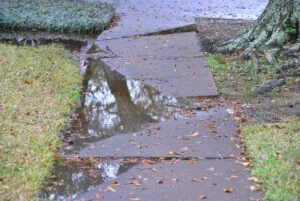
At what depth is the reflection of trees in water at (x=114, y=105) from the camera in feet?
22.3

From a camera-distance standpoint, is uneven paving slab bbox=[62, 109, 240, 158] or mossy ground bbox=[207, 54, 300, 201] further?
uneven paving slab bbox=[62, 109, 240, 158]

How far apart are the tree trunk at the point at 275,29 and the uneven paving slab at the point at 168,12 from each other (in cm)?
306

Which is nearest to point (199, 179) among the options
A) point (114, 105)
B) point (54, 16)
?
point (114, 105)

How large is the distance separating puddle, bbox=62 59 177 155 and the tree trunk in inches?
94.1

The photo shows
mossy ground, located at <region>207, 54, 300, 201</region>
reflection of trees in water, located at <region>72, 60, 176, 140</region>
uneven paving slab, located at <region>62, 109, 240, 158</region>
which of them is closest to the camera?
mossy ground, located at <region>207, 54, 300, 201</region>

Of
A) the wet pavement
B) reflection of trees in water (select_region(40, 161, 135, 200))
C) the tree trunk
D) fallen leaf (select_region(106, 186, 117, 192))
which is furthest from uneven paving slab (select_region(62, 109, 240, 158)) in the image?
the tree trunk

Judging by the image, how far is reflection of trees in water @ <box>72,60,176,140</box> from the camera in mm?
6785

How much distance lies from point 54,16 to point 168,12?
145 inches

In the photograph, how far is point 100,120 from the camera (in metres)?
7.10

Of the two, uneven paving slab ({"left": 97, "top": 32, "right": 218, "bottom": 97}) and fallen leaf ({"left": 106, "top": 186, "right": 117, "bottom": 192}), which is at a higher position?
uneven paving slab ({"left": 97, "top": 32, "right": 218, "bottom": 97})

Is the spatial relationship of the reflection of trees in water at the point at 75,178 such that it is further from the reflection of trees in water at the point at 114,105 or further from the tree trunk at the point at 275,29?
the tree trunk at the point at 275,29

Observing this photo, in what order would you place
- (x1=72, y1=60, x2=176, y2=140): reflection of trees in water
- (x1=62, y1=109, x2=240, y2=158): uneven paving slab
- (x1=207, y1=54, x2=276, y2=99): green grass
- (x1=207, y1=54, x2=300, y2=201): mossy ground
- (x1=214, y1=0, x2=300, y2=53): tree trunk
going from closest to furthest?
(x1=207, y1=54, x2=300, y2=201): mossy ground, (x1=62, y1=109, x2=240, y2=158): uneven paving slab, (x1=72, y1=60, x2=176, y2=140): reflection of trees in water, (x1=207, y1=54, x2=276, y2=99): green grass, (x1=214, y1=0, x2=300, y2=53): tree trunk

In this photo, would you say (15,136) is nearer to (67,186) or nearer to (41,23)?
(67,186)

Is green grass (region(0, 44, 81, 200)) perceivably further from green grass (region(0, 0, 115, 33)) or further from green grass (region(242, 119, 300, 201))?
green grass (region(242, 119, 300, 201))
